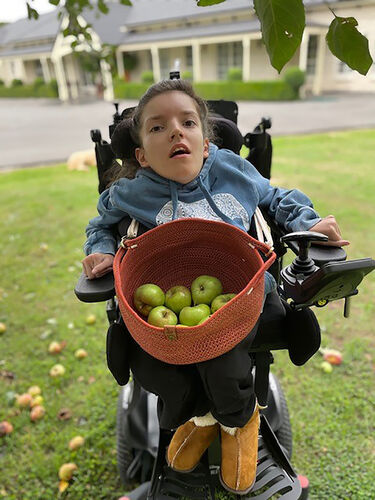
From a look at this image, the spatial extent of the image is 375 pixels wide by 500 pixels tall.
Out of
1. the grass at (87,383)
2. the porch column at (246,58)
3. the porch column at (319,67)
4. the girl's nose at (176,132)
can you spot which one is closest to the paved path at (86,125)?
the porch column at (319,67)

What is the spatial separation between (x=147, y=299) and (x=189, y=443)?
0.68m

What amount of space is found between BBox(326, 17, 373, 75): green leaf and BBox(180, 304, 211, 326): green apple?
771mm

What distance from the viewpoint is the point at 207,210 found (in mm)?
1640

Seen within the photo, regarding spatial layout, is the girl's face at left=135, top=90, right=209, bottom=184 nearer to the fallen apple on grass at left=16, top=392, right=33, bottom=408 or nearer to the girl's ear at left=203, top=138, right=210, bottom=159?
the girl's ear at left=203, top=138, right=210, bottom=159

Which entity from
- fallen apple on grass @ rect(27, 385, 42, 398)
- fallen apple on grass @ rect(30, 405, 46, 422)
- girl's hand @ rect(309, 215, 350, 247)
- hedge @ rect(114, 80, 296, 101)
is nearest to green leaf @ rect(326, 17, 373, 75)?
girl's hand @ rect(309, 215, 350, 247)

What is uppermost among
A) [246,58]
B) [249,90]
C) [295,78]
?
[246,58]

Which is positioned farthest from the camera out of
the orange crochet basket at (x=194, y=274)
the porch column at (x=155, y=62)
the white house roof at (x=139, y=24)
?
the porch column at (x=155, y=62)

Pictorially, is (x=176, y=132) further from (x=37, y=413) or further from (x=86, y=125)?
(x=86, y=125)

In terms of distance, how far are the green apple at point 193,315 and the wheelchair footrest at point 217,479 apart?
2.51ft

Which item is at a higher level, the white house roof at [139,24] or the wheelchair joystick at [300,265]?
the wheelchair joystick at [300,265]

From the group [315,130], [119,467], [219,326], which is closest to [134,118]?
[219,326]

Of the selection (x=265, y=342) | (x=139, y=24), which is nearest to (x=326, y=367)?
(x=265, y=342)

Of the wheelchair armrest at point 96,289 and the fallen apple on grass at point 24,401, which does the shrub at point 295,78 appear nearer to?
the fallen apple on grass at point 24,401

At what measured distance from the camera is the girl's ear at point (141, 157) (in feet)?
5.53
